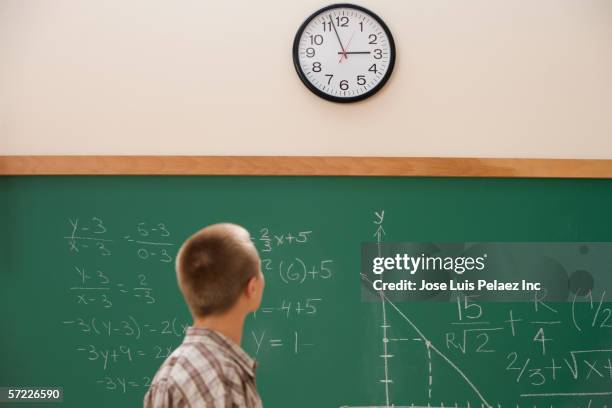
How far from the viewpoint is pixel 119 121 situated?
2771 mm

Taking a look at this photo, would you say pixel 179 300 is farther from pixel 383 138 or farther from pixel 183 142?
pixel 383 138

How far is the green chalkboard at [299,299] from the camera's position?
2.68 m

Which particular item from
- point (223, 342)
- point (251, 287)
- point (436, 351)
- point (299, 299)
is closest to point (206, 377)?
point (223, 342)

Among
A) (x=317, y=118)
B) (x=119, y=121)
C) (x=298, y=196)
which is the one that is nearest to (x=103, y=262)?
(x=119, y=121)

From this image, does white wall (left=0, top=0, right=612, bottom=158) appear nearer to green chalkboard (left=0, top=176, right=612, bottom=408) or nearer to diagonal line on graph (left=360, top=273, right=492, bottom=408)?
green chalkboard (left=0, top=176, right=612, bottom=408)

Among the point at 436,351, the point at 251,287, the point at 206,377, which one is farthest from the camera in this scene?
the point at 436,351

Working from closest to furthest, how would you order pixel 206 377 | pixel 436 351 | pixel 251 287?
pixel 206 377, pixel 251 287, pixel 436 351

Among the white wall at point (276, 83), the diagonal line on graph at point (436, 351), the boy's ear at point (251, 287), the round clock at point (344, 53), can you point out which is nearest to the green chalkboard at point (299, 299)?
the diagonal line on graph at point (436, 351)

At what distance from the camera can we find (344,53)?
9.13 feet

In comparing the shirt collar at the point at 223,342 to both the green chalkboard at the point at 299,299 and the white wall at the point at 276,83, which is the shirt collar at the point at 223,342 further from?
the white wall at the point at 276,83

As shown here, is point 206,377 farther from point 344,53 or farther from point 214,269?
point 344,53

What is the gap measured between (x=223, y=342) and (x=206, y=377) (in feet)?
0.28

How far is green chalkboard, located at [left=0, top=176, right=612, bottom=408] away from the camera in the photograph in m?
2.68

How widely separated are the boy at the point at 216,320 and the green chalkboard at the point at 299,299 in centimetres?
140
